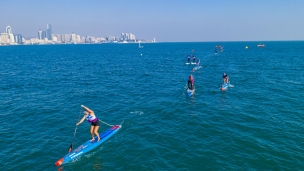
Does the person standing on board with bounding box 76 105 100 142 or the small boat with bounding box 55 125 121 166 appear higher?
the person standing on board with bounding box 76 105 100 142

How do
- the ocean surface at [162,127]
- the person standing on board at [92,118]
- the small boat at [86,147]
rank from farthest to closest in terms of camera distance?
the person standing on board at [92,118], the ocean surface at [162,127], the small boat at [86,147]

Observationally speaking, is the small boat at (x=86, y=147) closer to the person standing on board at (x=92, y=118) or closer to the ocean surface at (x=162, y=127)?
the ocean surface at (x=162, y=127)

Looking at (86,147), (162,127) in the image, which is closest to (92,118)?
(86,147)

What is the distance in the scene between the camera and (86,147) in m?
17.2

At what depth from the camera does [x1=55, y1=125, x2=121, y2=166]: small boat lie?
51.1ft

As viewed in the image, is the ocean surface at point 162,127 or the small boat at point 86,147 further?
the ocean surface at point 162,127

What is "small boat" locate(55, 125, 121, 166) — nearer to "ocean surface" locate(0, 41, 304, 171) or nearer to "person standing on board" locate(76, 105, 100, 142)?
"ocean surface" locate(0, 41, 304, 171)

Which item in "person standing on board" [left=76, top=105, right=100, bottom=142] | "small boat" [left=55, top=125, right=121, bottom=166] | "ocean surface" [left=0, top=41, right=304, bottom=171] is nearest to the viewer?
"small boat" [left=55, top=125, right=121, bottom=166]

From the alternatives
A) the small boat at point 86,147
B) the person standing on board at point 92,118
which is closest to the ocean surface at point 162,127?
the small boat at point 86,147

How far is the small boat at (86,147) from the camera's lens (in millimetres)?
15577

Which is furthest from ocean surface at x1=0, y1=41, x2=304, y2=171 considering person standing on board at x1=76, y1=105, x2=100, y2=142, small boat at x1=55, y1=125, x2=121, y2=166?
person standing on board at x1=76, y1=105, x2=100, y2=142

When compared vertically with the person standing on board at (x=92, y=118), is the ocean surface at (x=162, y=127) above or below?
below

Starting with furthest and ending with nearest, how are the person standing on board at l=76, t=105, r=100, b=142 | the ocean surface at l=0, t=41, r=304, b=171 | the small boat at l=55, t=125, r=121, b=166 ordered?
the person standing on board at l=76, t=105, r=100, b=142
the ocean surface at l=0, t=41, r=304, b=171
the small boat at l=55, t=125, r=121, b=166

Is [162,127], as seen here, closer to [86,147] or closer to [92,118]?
Result: [92,118]
